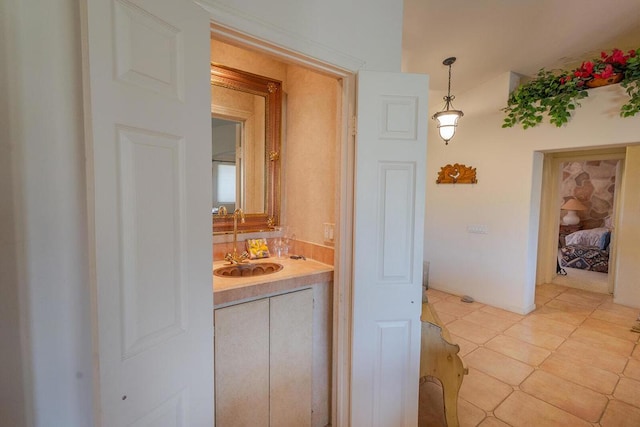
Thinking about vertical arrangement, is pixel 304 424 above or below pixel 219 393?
below

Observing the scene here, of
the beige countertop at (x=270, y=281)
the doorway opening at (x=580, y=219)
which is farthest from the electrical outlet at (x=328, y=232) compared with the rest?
the doorway opening at (x=580, y=219)

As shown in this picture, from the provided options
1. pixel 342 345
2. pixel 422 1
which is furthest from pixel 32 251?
pixel 422 1

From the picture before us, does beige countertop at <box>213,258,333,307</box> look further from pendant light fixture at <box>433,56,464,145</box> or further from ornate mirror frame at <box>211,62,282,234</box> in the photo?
pendant light fixture at <box>433,56,464,145</box>

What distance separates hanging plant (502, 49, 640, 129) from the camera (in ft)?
8.96

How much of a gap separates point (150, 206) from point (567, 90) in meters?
4.10

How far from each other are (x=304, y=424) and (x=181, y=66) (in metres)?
1.92

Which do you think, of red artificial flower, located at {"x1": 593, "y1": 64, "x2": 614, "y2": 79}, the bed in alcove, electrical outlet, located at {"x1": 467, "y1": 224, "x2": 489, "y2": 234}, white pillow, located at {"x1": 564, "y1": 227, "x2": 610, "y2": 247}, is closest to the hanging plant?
red artificial flower, located at {"x1": 593, "y1": 64, "x2": 614, "y2": 79}

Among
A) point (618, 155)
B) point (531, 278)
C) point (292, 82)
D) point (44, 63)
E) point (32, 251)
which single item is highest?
point (292, 82)

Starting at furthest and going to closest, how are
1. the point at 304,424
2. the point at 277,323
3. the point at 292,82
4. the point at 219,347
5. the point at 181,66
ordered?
the point at 292,82
the point at 304,424
the point at 277,323
the point at 219,347
the point at 181,66

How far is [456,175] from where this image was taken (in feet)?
13.7

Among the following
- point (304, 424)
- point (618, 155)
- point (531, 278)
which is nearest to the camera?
point (304, 424)

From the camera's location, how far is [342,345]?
5.32 feet

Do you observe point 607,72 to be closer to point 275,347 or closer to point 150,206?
point 275,347

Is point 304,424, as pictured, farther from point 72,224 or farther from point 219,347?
Result: point 72,224
